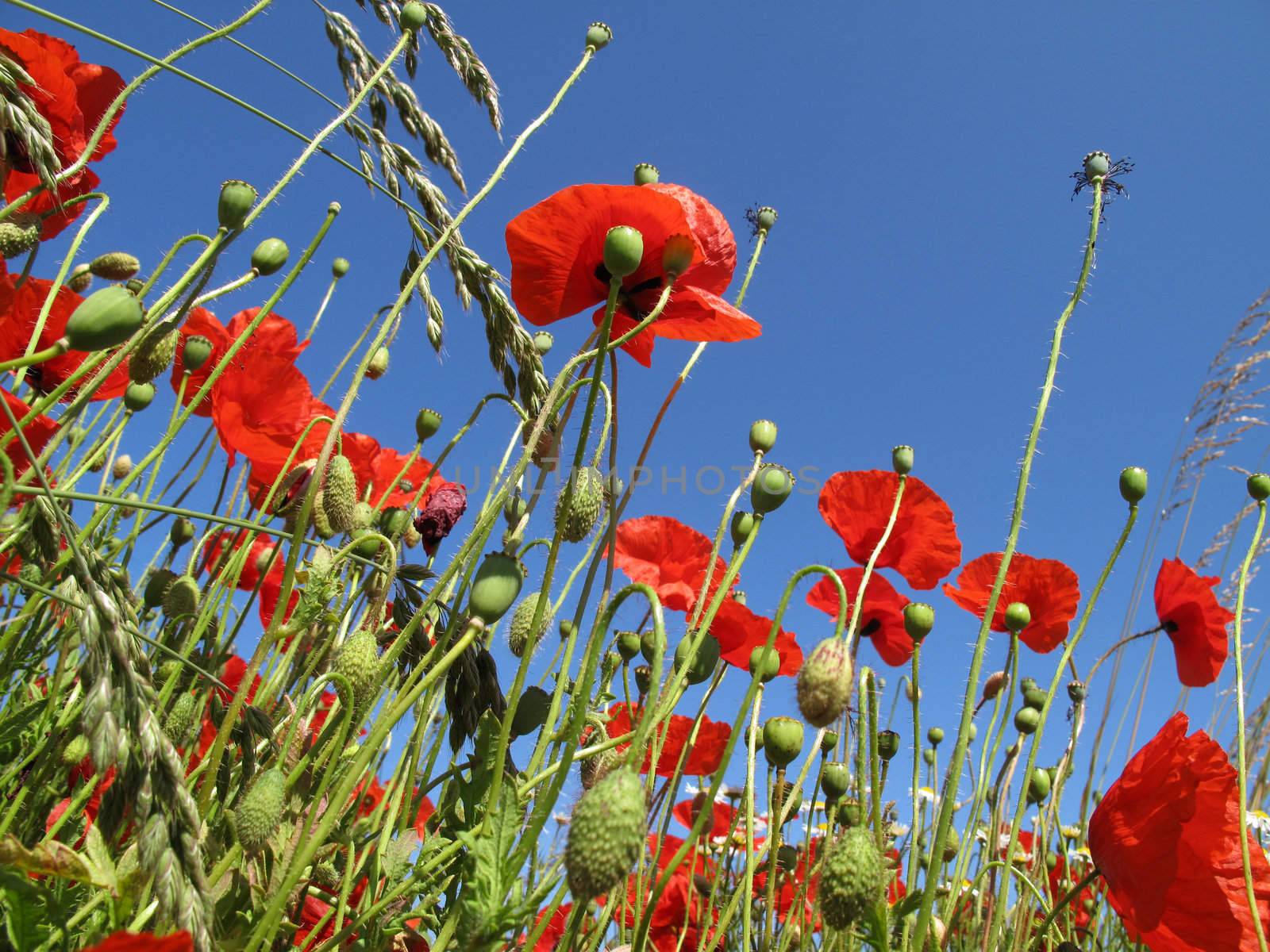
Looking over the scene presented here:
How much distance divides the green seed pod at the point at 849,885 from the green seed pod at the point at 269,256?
1.32 metres

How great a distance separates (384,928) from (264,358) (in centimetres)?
136

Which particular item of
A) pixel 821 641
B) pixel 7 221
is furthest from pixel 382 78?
pixel 821 641

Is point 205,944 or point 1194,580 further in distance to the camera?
point 1194,580

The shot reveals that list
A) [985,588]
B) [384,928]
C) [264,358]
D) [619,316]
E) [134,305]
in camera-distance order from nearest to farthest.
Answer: [134,305]
[384,928]
[619,316]
[264,358]
[985,588]

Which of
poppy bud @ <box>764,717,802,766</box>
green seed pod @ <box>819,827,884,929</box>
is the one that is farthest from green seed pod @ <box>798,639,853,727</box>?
poppy bud @ <box>764,717,802,766</box>

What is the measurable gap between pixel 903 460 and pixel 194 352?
58.6 inches

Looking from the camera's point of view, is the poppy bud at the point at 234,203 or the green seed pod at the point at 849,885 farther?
the poppy bud at the point at 234,203

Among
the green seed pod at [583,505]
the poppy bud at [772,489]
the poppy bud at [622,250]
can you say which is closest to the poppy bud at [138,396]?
the green seed pod at [583,505]

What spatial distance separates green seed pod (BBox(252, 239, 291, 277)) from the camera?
5.23 ft

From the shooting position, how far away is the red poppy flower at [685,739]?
2.20 meters

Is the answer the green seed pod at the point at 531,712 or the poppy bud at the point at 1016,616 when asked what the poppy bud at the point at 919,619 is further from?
the green seed pod at the point at 531,712

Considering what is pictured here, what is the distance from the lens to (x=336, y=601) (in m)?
2.19

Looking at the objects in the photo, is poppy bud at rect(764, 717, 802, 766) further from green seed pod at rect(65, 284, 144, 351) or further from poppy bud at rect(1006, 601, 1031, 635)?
green seed pod at rect(65, 284, 144, 351)

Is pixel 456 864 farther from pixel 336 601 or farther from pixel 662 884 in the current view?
pixel 336 601
